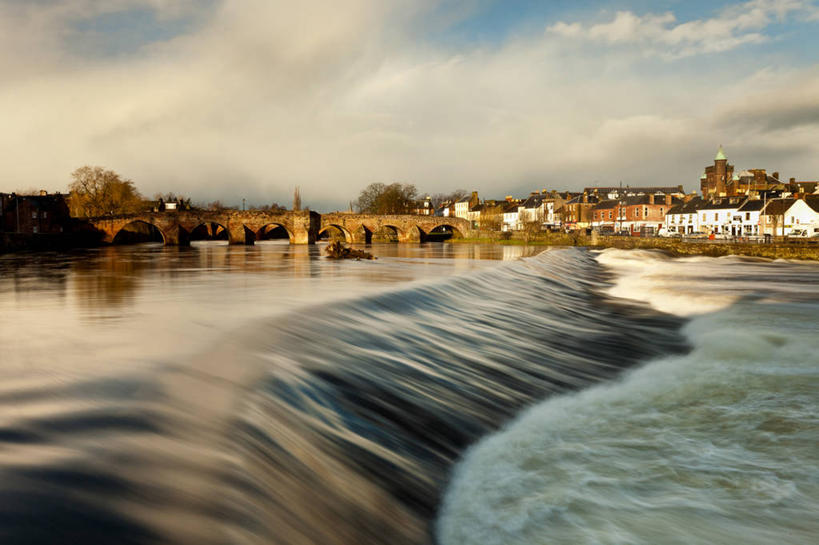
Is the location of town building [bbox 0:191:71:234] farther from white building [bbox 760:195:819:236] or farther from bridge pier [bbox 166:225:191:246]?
white building [bbox 760:195:819:236]

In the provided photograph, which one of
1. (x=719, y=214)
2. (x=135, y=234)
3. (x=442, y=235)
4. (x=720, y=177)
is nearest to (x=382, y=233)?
(x=442, y=235)

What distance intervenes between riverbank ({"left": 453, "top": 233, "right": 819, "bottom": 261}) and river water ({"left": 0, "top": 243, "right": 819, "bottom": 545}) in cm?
3289

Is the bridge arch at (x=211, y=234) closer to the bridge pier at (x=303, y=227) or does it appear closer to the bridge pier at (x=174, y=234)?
the bridge pier at (x=174, y=234)

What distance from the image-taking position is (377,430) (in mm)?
4477

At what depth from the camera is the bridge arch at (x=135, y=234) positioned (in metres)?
53.1

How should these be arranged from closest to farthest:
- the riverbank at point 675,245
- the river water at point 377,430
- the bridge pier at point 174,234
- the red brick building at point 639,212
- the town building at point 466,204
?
the river water at point 377,430, the riverbank at point 675,245, the bridge pier at point 174,234, the red brick building at point 639,212, the town building at point 466,204

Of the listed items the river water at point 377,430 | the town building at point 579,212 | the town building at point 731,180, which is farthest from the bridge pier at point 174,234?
the town building at point 731,180

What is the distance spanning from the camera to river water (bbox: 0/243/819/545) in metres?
2.91

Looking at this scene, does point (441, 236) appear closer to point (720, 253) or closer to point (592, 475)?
point (720, 253)

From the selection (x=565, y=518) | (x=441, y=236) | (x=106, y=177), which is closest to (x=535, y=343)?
(x=565, y=518)

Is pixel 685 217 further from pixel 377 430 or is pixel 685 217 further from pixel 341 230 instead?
pixel 377 430

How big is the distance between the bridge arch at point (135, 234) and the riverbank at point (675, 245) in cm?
3489

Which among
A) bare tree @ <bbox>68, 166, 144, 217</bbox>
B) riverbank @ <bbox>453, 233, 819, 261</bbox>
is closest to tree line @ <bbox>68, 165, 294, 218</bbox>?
bare tree @ <bbox>68, 166, 144, 217</bbox>

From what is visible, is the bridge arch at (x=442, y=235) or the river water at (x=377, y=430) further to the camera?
the bridge arch at (x=442, y=235)
